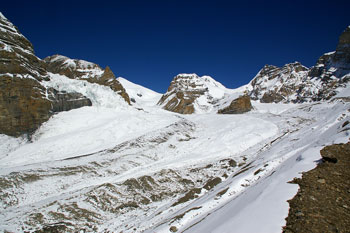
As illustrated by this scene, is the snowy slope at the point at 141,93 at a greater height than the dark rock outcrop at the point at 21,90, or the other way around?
the snowy slope at the point at 141,93

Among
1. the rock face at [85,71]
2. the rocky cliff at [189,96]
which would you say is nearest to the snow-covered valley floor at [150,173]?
the rock face at [85,71]

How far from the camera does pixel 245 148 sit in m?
33.0

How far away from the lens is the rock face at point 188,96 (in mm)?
107625

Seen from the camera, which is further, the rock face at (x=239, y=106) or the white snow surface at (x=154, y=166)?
the rock face at (x=239, y=106)

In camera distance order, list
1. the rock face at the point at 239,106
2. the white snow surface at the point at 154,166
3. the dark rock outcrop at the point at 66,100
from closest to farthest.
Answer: the white snow surface at the point at 154,166
the dark rock outcrop at the point at 66,100
the rock face at the point at 239,106

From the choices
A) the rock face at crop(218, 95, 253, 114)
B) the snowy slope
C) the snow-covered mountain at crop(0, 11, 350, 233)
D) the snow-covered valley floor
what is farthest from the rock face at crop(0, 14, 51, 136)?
the snowy slope

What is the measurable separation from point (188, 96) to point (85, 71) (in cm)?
5900

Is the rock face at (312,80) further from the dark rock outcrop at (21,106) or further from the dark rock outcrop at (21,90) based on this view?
the dark rock outcrop at (21,106)

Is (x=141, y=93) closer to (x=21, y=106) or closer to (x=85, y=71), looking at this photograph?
(x=85, y=71)

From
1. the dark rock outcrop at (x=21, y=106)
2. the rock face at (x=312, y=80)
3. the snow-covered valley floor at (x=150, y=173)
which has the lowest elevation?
the snow-covered valley floor at (x=150, y=173)

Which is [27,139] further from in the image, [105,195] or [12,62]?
[105,195]

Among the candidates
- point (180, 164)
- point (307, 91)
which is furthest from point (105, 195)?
point (307, 91)

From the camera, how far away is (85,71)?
223 ft

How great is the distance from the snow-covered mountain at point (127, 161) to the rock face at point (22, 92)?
0.16 m
